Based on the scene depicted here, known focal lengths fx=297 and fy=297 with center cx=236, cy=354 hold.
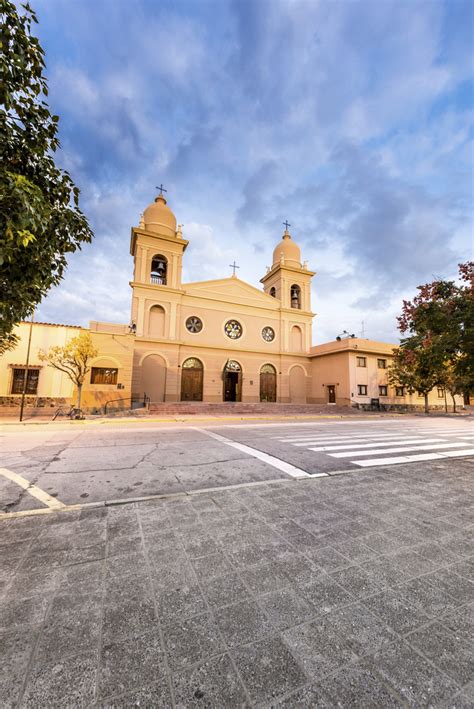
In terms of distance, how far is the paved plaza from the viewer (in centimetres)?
148

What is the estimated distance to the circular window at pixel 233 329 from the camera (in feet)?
89.4

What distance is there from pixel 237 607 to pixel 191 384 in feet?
75.0

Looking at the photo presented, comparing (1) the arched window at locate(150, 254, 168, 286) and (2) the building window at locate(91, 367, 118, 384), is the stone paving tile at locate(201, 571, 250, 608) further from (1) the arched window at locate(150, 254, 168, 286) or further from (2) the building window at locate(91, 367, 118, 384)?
(1) the arched window at locate(150, 254, 168, 286)

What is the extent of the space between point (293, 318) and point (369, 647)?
29.3m

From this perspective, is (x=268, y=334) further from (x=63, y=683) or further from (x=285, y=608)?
(x=63, y=683)

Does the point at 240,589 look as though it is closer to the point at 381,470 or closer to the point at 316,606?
the point at 316,606

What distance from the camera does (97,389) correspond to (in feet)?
64.8

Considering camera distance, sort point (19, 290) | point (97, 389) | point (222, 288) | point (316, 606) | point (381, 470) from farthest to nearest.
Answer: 1. point (222, 288)
2. point (97, 389)
3. point (381, 470)
4. point (19, 290)
5. point (316, 606)

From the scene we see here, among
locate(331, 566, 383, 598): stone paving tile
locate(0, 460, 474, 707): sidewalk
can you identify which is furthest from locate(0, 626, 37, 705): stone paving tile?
locate(331, 566, 383, 598): stone paving tile

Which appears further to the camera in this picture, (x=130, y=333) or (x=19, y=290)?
(x=130, y=333)

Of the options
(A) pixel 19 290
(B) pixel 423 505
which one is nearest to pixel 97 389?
(A) pixel 19 290

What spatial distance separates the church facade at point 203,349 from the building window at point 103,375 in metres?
0.06

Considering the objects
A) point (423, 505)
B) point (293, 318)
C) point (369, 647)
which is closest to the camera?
point (369, 647)

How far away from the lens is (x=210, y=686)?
1.47 metres
